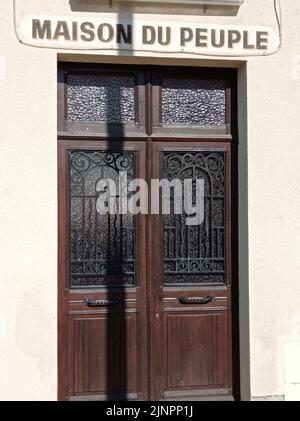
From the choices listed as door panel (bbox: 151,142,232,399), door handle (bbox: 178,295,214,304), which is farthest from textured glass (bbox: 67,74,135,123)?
door handle (bbox: 178,295,214,304)

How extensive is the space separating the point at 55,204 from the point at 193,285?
1.47 m

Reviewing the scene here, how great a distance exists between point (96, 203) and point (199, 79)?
153 centimetres

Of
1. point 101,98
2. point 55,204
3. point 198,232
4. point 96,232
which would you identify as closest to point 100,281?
point 96,232

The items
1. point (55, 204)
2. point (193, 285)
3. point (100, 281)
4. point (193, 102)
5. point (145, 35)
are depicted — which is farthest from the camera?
point (193, 102)

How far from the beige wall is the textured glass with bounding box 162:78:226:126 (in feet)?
0.69

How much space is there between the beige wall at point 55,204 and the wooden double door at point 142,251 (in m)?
0.23

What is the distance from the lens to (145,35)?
5.64 m

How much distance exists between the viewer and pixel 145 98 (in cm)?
590

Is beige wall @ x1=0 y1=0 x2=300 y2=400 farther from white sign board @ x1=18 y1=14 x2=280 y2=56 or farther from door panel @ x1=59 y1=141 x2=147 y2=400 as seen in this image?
door panel @ x1=59 y1=141 x2=147 y2=400

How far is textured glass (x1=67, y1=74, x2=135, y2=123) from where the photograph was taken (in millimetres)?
5820

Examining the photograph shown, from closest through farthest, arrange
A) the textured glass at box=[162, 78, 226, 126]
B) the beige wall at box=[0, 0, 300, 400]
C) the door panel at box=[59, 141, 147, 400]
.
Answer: the beige wall at box=[0, 0, 300, 400] → the door panel at box=[59, 141, 147, 400] → the textured glass at box=[162, 78, 226, 126]

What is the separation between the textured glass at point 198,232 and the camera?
588 cm

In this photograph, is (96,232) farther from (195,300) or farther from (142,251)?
(195,300)

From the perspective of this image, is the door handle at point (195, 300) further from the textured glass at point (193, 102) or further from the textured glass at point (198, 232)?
the textured glass at point (193, 102)
